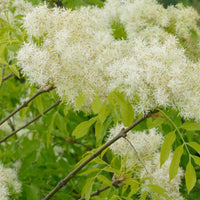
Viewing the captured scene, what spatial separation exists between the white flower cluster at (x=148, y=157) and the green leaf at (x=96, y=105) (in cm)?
52

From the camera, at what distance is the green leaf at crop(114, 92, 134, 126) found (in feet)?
6.06

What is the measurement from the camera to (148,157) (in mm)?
2564

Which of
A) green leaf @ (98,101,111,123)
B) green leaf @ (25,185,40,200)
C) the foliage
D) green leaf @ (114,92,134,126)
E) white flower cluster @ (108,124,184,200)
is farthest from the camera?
green leaf @ (25,185,40,200)

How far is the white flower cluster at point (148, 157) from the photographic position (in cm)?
245

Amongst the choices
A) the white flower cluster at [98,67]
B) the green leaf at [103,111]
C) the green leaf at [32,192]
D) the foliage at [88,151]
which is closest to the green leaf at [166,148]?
the foliage at [88,151]

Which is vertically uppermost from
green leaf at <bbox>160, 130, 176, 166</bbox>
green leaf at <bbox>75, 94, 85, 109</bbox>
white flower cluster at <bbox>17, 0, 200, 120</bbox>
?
white flower cluster at <bbox>17, 0, 200, 120</bbox>

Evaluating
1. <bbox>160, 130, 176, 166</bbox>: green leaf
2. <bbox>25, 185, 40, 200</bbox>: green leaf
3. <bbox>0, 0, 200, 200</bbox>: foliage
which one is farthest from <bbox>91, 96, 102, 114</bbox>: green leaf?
<bbox>25, 185, 40, 200</bbox>: green leaf

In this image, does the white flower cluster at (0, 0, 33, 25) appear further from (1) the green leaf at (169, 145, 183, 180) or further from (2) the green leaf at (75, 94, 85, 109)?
(1) the green leaf at (169, 145, 183, 180)

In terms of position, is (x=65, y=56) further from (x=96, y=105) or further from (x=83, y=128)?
(x=83, y=128)

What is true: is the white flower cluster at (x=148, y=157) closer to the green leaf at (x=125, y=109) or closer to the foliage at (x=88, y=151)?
the foliage at (x=88, y=151)

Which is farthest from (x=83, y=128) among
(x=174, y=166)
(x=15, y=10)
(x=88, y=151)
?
(x=15, y=10)

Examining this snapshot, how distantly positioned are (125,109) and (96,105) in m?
0.24

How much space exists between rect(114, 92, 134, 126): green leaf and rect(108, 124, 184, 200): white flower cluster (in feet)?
1.96

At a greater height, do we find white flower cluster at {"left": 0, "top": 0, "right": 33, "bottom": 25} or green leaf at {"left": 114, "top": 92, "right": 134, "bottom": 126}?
white flower cluster at {"left": 0, "top": 0, "right": 33, "bottom": 25}
